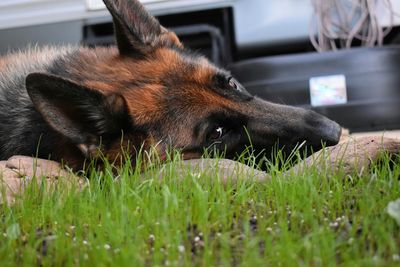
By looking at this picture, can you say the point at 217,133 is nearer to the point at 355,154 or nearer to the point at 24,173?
the point at 355,154

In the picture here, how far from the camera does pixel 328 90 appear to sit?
4.41 metres

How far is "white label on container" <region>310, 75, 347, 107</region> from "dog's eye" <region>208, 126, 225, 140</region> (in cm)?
192

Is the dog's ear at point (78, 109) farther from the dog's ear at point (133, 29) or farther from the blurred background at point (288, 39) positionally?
the blurred background at point (288, 39)

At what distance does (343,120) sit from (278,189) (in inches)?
99.5

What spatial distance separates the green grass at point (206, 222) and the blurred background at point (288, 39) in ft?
7.03

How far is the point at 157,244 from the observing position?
5.25 feet

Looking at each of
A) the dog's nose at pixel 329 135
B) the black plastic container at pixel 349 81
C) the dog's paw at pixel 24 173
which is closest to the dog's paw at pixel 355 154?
the dog's nose at pixel 329 135

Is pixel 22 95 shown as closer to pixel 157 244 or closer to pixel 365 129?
pixel 157 244

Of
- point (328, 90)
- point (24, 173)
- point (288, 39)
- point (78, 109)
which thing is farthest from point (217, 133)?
point (288, 39)

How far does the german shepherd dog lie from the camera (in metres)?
2.55

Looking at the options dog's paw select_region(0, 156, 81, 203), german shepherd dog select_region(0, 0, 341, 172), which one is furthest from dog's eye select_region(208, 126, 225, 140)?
dog's paw select_region(0, 156, 81, 203)

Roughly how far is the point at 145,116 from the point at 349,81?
90.1 inches

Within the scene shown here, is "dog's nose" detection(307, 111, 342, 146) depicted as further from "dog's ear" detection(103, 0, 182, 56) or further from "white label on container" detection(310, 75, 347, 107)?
"white label on container" detection(310, 75, 347, 107)

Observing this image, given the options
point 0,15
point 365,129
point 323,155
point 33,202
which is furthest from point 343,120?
point 0,15
